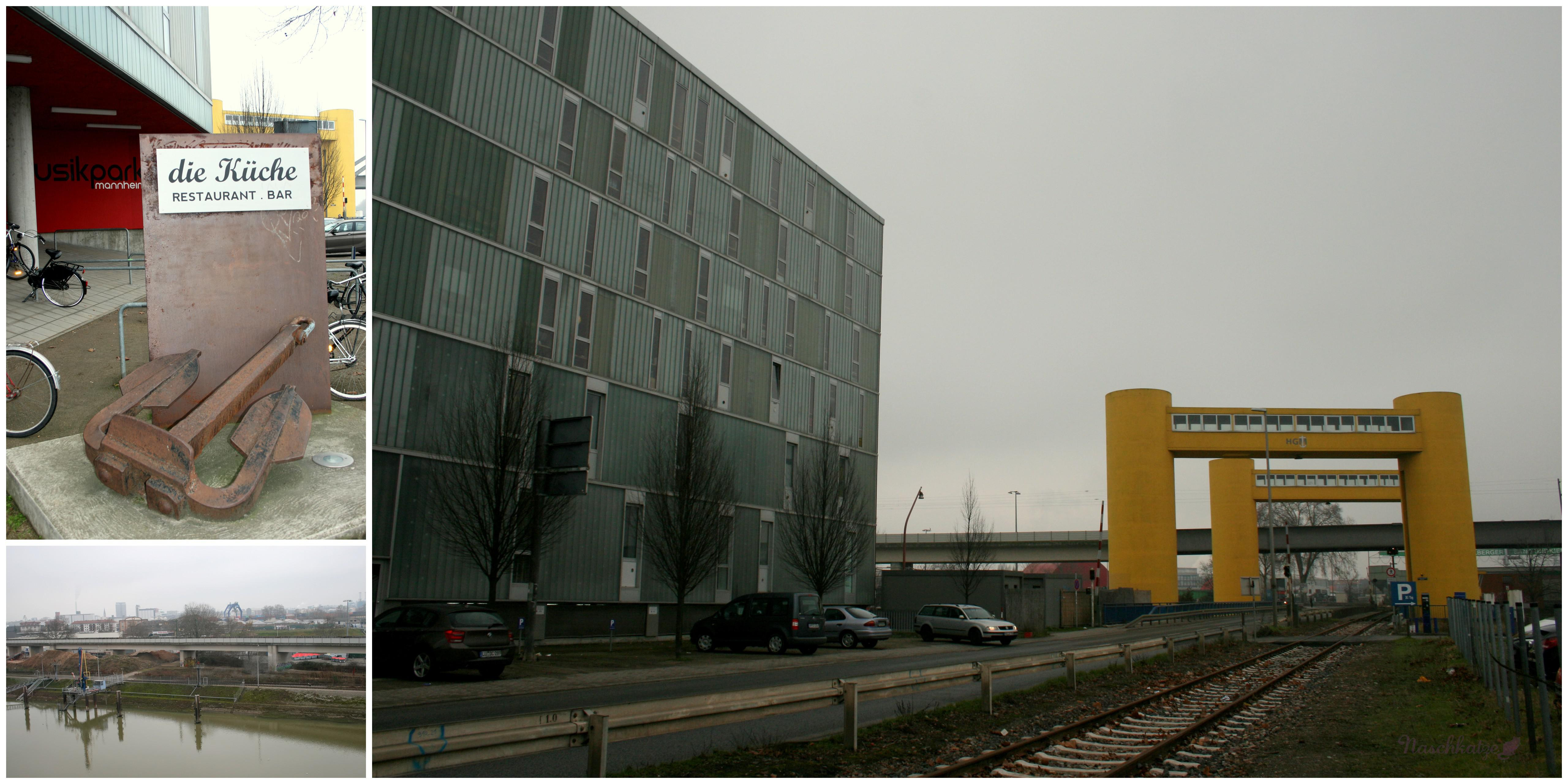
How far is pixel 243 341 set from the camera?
6.59 meters

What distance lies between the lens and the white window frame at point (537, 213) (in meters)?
26.5

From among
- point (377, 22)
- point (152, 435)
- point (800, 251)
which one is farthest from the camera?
point (800, 251)

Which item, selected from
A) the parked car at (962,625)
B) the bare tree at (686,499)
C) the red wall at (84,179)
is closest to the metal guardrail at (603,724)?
the red wall at (84,179)

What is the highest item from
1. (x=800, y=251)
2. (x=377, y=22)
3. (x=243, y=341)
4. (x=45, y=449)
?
(x=377, y=22)

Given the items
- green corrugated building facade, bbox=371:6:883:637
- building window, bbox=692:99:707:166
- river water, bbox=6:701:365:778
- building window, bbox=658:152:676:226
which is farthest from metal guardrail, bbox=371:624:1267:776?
building window, bbox=692:99:707:166

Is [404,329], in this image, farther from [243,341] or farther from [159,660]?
[159,660]

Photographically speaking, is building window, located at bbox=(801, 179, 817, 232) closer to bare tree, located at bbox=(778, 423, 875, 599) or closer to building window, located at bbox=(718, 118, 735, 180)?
building window, located at bbox=(718, 118, 735, 180)

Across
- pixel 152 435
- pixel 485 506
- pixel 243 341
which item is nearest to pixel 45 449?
pixel 152 435

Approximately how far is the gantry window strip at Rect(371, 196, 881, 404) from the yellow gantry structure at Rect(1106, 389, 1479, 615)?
26746 millimetres

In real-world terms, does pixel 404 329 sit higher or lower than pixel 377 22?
lower

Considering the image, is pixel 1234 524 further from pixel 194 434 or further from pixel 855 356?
pixel 194 434

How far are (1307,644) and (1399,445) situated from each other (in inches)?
1120

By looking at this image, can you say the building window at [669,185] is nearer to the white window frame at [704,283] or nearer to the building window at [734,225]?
the white window frame at [704,283]

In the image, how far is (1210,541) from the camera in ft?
269
